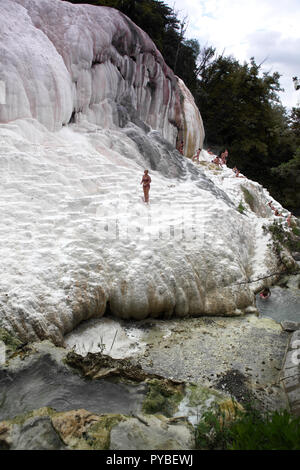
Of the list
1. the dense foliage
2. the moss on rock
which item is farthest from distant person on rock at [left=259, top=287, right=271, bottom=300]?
the dense foliage

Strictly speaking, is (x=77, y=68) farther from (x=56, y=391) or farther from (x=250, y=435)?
(x=250, y=435)

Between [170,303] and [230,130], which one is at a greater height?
[230,130]

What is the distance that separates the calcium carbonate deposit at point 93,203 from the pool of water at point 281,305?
2.05 ft

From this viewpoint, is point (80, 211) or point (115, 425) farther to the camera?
point (80, 211)

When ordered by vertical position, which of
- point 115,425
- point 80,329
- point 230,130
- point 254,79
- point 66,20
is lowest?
point 80,329

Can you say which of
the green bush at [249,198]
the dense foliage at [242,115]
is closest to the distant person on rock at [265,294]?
the green bush at [249,198]

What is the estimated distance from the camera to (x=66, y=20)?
10.6 metres

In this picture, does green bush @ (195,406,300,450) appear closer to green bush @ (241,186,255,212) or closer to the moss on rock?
the moss on rock

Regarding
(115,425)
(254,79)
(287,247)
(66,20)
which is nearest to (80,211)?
(115,425)

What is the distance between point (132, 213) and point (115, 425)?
5.86 metres

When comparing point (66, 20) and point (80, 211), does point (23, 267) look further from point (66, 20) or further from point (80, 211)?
point (66, 20)

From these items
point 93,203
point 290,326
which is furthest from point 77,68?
point 290,326

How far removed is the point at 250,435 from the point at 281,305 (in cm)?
702

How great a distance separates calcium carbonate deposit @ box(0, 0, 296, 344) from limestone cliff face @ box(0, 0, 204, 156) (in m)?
0.04
